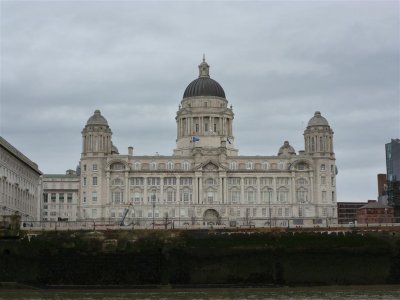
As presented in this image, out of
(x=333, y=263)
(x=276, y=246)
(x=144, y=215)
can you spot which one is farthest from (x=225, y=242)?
(x=144, y=215)

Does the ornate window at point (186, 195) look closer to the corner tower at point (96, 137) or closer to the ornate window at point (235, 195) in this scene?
the ornate window at point (235, 195)

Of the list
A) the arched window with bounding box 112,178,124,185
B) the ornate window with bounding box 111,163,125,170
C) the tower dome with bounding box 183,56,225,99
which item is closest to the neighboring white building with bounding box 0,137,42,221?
the ornate window with bounding box 111,163,125,170

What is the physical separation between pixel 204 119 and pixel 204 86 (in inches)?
318

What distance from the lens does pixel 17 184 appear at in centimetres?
13562

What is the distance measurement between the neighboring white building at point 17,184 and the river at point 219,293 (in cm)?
3172

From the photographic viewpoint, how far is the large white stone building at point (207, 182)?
16800 cm

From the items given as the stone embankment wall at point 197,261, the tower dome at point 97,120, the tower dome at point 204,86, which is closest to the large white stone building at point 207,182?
the tower dome at point 97,120

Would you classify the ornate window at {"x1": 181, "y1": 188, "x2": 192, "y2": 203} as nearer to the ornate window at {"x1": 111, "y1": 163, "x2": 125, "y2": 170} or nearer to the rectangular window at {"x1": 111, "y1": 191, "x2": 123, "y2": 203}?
the rectangular window at {"x1": 111, "y1": 191, "x2": 123, "y2": 203}

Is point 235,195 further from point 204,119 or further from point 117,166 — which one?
point 117,166

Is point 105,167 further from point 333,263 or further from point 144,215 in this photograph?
point 333,263

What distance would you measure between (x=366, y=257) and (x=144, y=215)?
82.8 m

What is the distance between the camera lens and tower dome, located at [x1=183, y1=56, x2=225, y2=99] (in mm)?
188000

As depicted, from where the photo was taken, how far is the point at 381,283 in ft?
289

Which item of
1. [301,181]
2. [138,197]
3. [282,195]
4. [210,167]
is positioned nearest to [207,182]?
[210,167]
